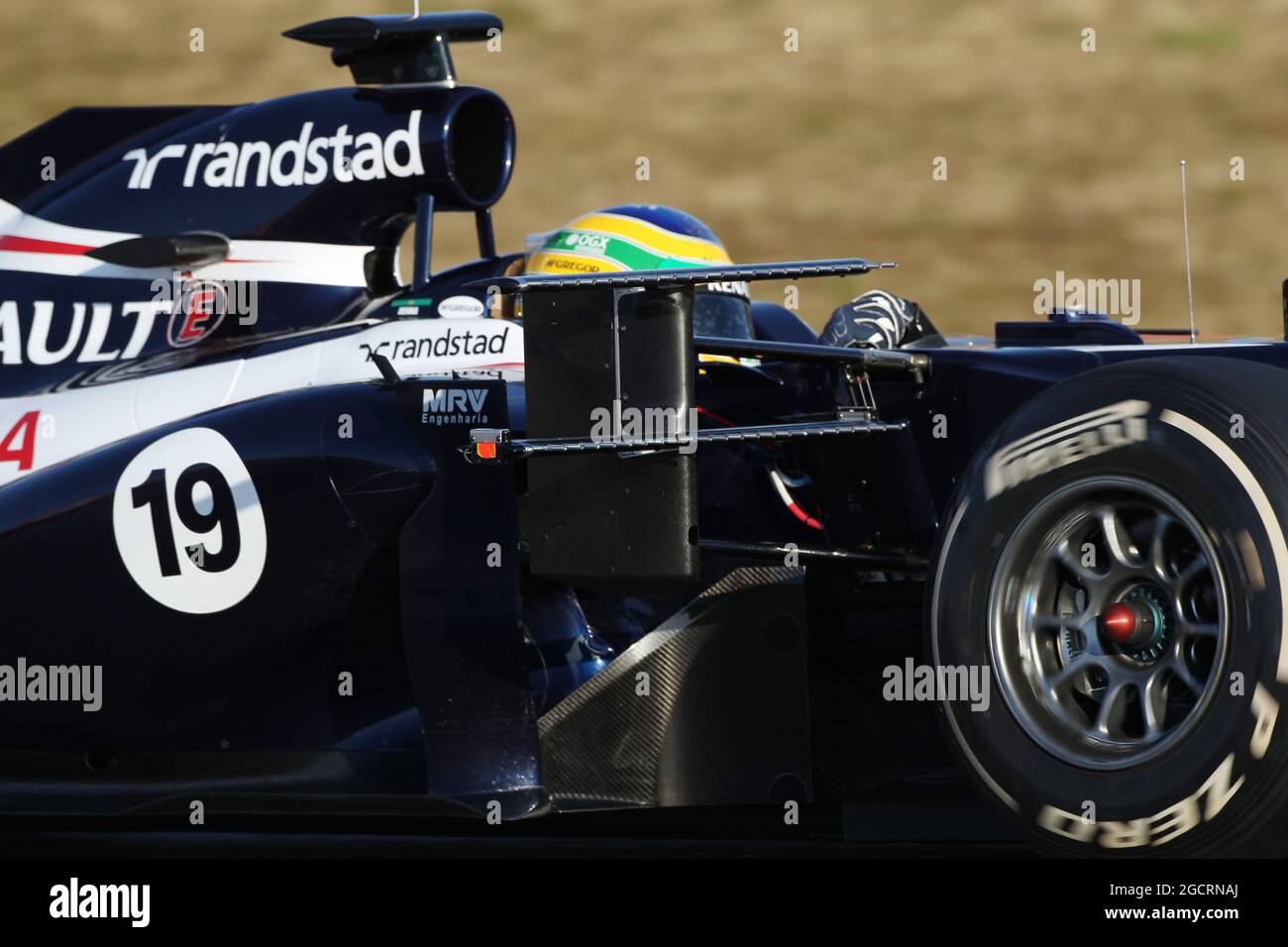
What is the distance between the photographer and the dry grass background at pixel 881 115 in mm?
13266

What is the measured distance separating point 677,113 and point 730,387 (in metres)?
11.5

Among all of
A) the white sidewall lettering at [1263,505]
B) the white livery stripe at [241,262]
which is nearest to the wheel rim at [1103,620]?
the white sidewall lettering at [1263,505]

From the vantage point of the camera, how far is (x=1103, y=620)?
3053 millimetres

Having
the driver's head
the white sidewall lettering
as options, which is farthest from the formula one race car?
the driver's head

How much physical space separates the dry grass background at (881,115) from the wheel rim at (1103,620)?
939 centimetres

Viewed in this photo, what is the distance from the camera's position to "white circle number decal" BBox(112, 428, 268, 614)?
407cm

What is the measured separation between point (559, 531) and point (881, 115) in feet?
39.6

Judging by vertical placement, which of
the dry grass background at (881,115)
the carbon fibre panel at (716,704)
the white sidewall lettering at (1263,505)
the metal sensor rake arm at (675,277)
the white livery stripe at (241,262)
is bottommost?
the carbon fibre panel at (716,704)

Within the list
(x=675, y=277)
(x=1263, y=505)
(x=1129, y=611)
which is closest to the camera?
(x=1263, y=505)

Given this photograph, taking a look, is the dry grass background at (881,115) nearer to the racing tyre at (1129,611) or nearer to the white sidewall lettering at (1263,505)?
the racing tyre at (1129,611)

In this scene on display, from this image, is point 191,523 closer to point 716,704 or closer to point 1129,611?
point 716,704

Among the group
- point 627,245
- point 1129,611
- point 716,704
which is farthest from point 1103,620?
point 627,245
